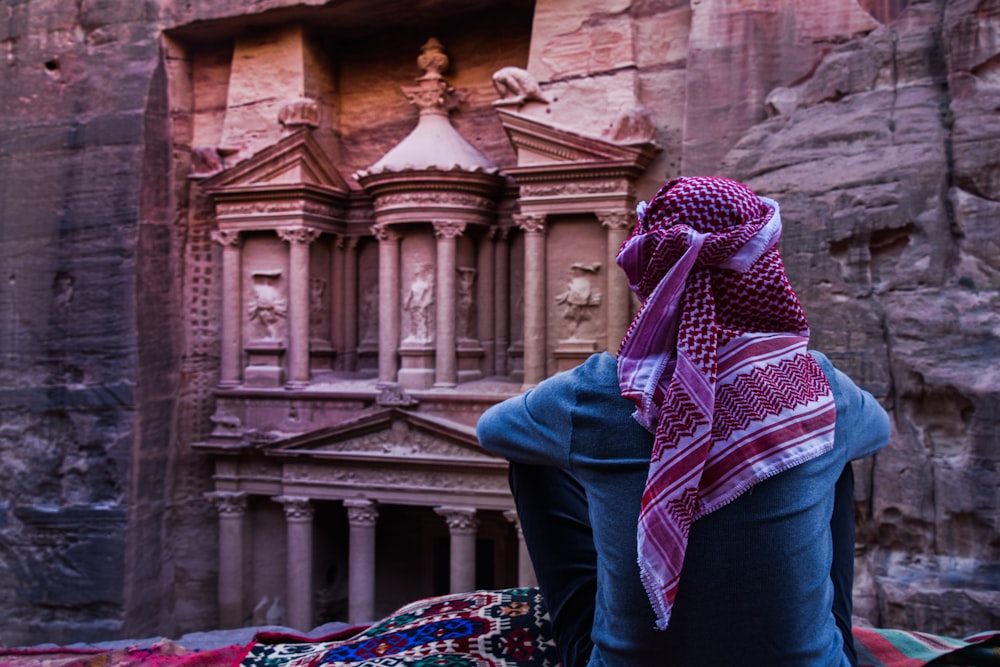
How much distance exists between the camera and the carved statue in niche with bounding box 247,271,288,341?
1202 cm

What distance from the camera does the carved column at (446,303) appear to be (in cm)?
1111

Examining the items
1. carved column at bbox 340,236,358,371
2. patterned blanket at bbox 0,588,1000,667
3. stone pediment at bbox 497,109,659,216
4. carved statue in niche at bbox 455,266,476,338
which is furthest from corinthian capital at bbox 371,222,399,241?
patterned blanket at bbox 0,588,1000,667

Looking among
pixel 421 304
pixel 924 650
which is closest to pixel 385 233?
pixel 421 304

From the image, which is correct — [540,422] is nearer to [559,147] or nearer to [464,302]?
→ [559,147]

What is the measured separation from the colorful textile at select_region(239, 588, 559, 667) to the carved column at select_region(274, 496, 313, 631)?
28.2 ft

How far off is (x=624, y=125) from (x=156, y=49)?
23.0 feet

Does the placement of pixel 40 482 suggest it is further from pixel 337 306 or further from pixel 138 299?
pixel 337 306

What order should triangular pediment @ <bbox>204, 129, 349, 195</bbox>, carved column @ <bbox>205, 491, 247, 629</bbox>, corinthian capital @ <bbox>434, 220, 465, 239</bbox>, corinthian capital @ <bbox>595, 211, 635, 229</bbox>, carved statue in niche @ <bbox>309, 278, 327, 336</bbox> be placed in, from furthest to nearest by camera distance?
1. carved statue in niche @ <bbox>309, 278, 327, 336</bbox>
2. carved column @ <bbox>205, 491, 247, 629</bbox>
3. triangular pediment @ <bbox>204, 129, 349, 195</bbox>
4. corinthian capital @ <bbox>434, 220, 465, 239</bbox>
5. corinthian capital @ <bbox>595, 211, 635, 229</bbox>

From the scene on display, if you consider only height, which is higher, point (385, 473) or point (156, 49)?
point (156, 49)

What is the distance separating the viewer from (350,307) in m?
13.0

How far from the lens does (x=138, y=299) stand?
1133cm

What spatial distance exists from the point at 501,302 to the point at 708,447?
10.3 metres

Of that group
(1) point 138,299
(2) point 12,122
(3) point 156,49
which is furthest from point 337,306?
(2) point 12,122

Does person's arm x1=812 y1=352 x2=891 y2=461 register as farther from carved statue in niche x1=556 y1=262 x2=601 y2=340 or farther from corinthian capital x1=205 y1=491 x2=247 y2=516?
corinthian capital x1=205 y1=491 x2=247 y2=516
